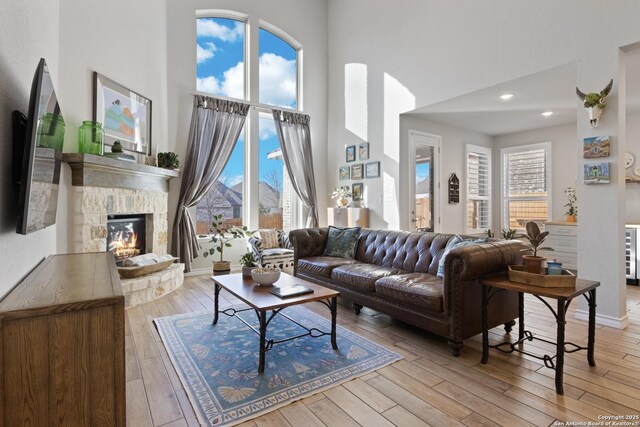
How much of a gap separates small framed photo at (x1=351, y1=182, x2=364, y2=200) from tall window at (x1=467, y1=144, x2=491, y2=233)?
83.0 inches

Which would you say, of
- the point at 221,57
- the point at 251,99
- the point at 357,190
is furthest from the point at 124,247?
the point at 357,190

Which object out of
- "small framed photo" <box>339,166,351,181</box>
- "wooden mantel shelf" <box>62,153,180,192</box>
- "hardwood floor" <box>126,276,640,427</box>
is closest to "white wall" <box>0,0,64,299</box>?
"hardwood floor" <box>126,276,640,427</box>

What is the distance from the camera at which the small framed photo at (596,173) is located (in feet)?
10.0

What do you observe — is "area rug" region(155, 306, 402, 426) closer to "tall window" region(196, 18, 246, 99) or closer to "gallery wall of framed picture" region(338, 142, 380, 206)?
"gallery wall of framed picture" region(338, 142, 380, 206)

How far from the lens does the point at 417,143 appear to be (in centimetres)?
536

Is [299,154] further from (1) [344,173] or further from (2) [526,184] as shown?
(2) [526,184]

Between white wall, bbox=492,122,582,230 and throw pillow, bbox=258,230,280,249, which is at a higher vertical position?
white wall, bbox=492,122,582,230

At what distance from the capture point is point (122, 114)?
4.11 m

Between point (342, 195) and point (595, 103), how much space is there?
375 cm

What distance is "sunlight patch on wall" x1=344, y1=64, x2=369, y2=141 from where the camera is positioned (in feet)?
19.0

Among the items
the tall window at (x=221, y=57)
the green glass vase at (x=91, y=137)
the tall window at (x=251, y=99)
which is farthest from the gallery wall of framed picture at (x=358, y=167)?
the green glass vase at (x=91, y=137)

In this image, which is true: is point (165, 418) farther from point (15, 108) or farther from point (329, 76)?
point (329, 76)

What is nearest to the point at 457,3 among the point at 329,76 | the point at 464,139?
the point at 464,139

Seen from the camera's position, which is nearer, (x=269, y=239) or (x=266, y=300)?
(x=266, y=300)
